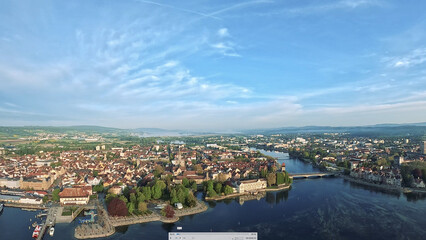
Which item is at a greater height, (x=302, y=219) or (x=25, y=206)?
(x=25, y=206)

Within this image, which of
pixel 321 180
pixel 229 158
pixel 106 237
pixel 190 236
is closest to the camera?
pixel 190 236

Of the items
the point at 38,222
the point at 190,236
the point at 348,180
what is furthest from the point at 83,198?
the point at 348,180

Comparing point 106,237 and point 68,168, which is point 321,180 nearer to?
point 106,237

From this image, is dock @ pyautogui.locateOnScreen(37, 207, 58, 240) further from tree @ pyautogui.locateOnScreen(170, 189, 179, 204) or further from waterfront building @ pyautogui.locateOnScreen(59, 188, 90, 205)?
tree @ pyautogui.locateOnScreen(170, 189, 179, 204)

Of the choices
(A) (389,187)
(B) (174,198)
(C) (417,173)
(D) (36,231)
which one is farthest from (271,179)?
(D) (36,231)

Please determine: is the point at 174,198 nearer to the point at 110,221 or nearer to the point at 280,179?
the point at 110,221

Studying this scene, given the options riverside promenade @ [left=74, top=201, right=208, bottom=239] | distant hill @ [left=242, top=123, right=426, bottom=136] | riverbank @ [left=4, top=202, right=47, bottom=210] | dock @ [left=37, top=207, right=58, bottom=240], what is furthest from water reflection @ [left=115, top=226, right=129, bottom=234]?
distant hill @ [left=242, top=123, right=426, bottom=136]
